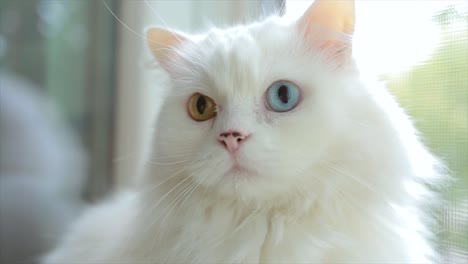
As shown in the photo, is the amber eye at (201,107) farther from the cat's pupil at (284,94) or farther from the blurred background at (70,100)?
the blurred background at (70,100)

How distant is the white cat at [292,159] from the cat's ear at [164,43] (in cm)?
13

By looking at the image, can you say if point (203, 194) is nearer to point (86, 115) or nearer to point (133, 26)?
point (133, 26)

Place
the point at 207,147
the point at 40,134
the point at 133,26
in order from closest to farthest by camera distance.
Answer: the point at 207,147 → the point at 133,26 → the point at 40,134

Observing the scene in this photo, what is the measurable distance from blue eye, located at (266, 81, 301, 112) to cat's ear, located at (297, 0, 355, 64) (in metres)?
0.12

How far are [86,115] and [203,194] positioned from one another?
1326 millimetres

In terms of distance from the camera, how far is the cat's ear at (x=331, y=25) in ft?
2.74

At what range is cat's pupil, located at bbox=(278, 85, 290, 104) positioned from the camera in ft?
2.66

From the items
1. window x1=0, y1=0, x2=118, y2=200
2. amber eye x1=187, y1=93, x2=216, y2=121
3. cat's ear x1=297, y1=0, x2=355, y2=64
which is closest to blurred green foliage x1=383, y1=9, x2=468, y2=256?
cat's ear x1=297, y1=0, x2=355, y2=64

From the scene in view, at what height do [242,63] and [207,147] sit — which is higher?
[242,63]

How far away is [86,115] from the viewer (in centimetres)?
204

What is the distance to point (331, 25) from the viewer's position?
86 cm

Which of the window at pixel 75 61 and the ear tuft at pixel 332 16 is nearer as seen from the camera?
the ear tuft at pixel 332 16

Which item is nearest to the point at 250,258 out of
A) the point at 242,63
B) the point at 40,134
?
the point at 242,63

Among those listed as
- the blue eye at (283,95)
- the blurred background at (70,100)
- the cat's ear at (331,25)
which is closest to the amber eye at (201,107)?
the blue eye at (283,95)
